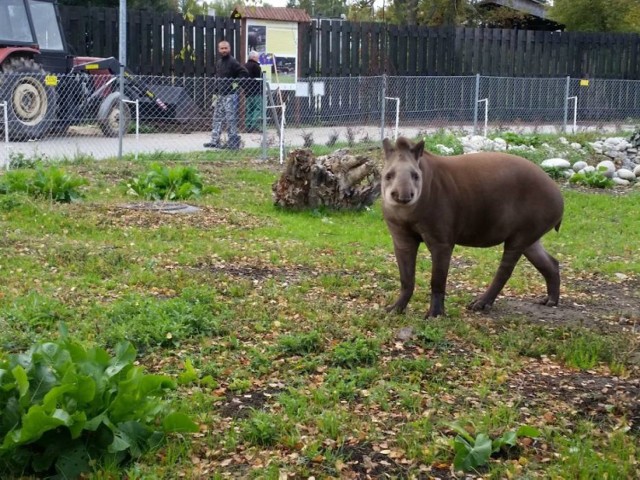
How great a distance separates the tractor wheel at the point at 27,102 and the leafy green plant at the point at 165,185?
19.0 ft

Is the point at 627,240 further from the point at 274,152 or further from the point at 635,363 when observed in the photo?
the point at 274,152

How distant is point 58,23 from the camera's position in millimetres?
19500

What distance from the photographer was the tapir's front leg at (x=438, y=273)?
6656 millimetres

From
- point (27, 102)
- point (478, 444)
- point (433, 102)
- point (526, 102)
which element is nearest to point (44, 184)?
point (27, 102)

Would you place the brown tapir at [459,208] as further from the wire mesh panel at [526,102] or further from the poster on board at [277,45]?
the poster on board at [277,45]

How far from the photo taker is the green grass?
4543 millimetres

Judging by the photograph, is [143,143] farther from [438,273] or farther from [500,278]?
[438,273]

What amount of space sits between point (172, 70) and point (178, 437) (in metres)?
19.5

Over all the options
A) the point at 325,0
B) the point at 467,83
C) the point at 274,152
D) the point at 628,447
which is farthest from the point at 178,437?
the point at 325,0

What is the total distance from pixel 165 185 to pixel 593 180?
7336 millimetres

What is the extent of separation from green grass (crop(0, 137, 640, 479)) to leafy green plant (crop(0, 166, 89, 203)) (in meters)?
0.32

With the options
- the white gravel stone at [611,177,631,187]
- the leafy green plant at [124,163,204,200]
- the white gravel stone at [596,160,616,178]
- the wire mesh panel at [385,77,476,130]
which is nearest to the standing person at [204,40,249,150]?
the wire mesh panel at [385,77,476,130]

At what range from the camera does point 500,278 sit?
711 centimetres

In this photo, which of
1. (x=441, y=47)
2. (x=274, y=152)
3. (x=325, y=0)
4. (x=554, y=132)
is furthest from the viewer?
(x=325, y=0)
